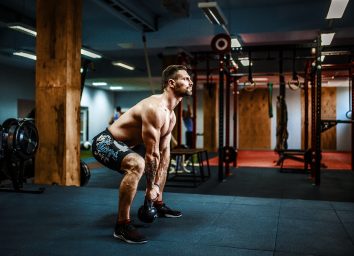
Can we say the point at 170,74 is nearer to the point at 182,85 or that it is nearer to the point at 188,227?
the point at 182,85

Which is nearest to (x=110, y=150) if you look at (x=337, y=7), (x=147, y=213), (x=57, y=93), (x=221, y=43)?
(x=147, y=213)

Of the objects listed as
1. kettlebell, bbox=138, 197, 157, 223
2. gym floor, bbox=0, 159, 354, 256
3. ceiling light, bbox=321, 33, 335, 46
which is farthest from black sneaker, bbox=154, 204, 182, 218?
ceiling light, bbox=321, 33, 335, 46

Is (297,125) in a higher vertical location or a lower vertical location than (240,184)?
higher

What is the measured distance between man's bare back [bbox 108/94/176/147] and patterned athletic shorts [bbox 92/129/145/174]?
70 millimetres

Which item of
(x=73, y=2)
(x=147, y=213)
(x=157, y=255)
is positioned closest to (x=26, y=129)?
(x=73, y=2)

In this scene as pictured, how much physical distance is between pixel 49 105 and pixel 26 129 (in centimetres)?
50

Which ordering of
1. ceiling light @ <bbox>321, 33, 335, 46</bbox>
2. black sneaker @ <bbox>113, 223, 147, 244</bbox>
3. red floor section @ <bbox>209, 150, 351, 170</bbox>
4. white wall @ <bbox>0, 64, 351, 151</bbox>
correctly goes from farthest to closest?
white wall @ <bbox>0, 64, 351, 151</bbox> < red floor section @ <bbox>209, 150, 351, 170</bbox> < ceiling light @ <bbox>321, 33, 335, 46</bbox> < black sneaker @ <bbox>113, 223, 147, 244</bbox>

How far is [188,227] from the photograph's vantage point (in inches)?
102

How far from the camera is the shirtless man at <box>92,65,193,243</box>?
7.69 ft

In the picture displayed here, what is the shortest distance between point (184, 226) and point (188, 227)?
0.04m

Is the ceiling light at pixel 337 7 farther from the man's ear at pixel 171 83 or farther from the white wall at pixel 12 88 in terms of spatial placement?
the white wall at pixel 12 88

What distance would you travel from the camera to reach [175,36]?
288 inches

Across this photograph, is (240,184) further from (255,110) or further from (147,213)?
(255,110)

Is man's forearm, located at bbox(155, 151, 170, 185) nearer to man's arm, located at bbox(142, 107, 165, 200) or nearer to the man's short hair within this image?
man's arm, located at bbox(142, 107, 165, 200)
